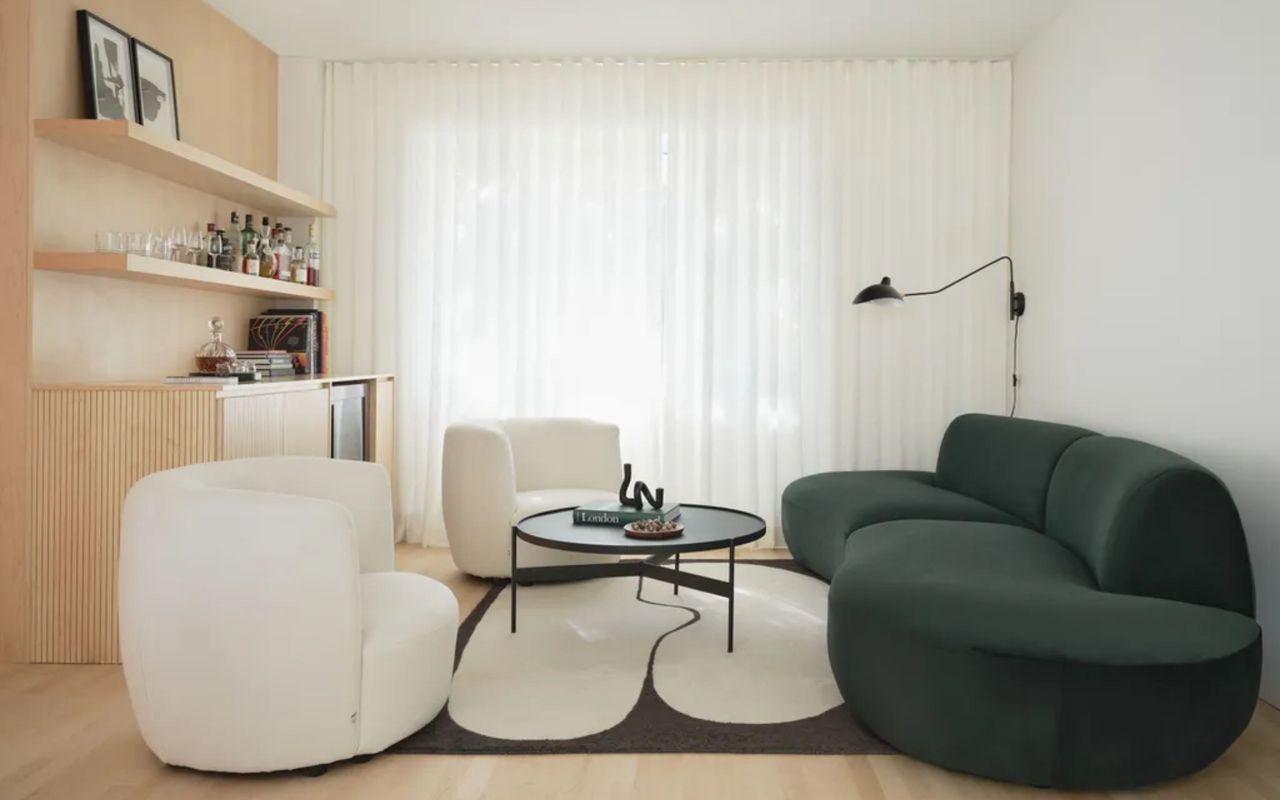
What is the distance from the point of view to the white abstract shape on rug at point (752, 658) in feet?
9.14

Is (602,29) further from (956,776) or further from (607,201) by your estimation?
(956,776)

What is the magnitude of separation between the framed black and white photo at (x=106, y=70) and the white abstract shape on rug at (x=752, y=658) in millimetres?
2834

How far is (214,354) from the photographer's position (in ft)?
13.0

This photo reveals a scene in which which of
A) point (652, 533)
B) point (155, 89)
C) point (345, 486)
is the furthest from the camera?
point (155, 89)

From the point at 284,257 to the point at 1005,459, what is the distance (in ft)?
→ 11.4

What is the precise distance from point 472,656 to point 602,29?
3.11m

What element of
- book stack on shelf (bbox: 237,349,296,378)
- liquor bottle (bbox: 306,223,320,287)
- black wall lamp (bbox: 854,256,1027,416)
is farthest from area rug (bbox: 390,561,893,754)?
liquor bottle (bbox: 306,223,320,287)

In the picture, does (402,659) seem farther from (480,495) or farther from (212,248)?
(212,248)

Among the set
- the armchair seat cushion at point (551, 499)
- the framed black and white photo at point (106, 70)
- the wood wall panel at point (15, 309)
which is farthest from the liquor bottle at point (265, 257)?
the armchair seat cushion at point (551, 499)

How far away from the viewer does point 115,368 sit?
368 cm

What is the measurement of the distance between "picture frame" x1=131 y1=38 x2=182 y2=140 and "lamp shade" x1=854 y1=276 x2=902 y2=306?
10.7ft

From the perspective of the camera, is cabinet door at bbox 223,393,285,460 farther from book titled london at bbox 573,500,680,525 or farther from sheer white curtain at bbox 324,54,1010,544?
sheer white curtain at bbox 324,54,1010,544

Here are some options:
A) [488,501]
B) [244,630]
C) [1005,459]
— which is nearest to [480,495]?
[488,501]

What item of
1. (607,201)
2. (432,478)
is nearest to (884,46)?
(607,201)
